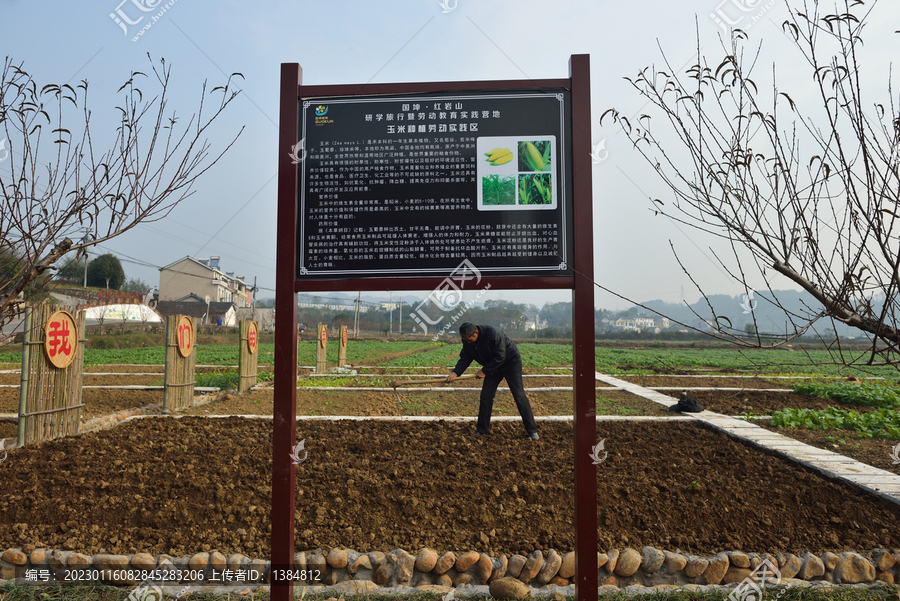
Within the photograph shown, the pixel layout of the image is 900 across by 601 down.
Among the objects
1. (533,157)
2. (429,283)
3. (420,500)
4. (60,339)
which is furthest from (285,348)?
(60,339)

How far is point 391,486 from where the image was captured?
155 inches

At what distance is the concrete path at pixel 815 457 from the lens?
4.03 metres

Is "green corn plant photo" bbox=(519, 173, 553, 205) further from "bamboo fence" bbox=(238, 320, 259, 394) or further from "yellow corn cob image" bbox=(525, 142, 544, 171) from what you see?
"bamboo fence" bbox=(238, 320, 259, 394)

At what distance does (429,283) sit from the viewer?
2.50 meters

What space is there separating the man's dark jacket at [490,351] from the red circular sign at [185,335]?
4841 mm

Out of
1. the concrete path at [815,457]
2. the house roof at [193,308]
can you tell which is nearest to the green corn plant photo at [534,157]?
the concrete path at [815,457]

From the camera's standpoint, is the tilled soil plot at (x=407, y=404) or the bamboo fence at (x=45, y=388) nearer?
the bamboo fence at (x=45, y=388)

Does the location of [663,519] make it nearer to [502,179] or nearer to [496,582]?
[496,582]

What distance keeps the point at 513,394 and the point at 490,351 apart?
1.97 feet

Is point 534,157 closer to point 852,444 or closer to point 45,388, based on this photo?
point 852,444

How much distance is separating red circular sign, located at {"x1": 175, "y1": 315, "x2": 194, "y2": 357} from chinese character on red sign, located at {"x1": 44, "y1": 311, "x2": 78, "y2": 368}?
181 cm

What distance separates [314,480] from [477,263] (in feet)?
8.98

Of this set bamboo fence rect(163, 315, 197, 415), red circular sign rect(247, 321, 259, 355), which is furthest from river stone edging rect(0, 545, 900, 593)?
red circular sign rect(247, 321, 259, 355)

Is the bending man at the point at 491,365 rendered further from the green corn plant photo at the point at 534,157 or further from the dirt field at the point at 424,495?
the green corn plant photo at the point at 534,157
